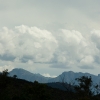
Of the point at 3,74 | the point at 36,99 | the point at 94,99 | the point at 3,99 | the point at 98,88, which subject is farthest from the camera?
the point at 98,88

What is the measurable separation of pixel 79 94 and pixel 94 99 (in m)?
6.10

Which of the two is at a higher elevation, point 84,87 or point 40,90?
point 84,87

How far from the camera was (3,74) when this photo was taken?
7094 cm

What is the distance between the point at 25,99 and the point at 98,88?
37.9 meters

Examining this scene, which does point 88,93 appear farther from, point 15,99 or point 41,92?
point 15,99

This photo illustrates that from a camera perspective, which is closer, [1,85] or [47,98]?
[47,98]

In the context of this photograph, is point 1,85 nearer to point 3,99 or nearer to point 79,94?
point 79,94

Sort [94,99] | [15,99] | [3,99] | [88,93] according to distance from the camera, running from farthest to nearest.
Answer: [88,93] → [94,99] → [15,99] → [3,99]

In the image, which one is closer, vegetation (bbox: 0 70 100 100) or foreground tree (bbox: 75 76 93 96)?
vegetation (bbox: 0 70 100 100)

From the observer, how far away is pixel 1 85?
69.5m

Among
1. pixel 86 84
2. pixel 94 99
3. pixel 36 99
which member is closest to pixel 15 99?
pixel 36 99

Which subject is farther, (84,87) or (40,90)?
(84,87)

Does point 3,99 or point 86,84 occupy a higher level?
point 86,84

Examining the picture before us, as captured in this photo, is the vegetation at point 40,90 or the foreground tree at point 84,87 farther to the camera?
the foreground tree at point 84,87
